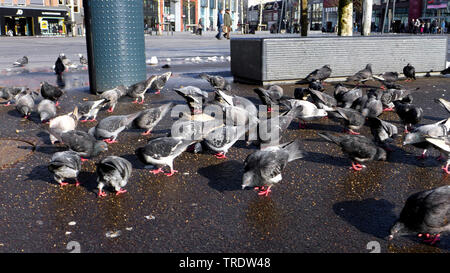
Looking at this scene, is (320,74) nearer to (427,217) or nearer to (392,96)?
(392,96)

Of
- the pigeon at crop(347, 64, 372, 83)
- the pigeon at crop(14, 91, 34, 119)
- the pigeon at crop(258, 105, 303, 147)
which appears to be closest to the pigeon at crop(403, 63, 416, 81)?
the pigeon at crop(347, 64, 372, 83)

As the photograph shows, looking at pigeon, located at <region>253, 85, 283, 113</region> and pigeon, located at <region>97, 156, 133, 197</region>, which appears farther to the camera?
pigeon, located at <region>253, 85, 283, 113</region>

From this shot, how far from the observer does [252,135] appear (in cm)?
526

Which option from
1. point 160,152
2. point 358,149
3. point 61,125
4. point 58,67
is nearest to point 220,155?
point 160,152

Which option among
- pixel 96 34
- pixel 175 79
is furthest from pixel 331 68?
pixel 96 34

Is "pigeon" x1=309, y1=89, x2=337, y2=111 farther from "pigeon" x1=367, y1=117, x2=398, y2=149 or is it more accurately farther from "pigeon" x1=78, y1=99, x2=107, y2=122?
"pigeon" x1=78, y1=99, x2=107, y2=122

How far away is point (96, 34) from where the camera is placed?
8.75 m

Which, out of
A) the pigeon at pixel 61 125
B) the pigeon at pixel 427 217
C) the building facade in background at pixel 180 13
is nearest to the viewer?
the pigeon at pixel 427 217

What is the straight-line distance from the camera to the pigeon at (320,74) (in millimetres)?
10234

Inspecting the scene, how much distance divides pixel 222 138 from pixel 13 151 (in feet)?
9.18

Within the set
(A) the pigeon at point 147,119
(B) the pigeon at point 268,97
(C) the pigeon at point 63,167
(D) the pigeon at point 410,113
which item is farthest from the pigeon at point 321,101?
(C) the pigeon at point 63,167

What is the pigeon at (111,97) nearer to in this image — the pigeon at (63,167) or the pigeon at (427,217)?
the pigeon at (63,167)

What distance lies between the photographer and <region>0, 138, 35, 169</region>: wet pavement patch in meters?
4.84

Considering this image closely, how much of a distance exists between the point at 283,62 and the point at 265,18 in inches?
4556
